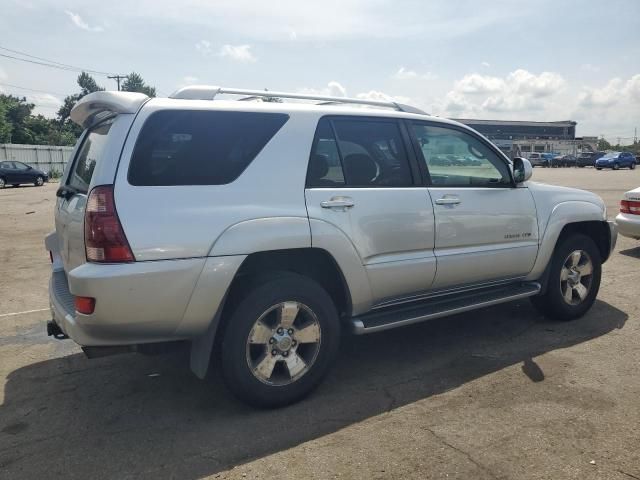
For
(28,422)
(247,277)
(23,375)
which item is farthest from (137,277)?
(23,375)

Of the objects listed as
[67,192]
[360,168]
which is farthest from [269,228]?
[67,192]

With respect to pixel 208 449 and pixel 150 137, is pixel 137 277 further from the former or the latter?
pixel 208 449

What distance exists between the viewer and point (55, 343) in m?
4.64

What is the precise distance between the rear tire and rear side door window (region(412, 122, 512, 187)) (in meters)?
0.96

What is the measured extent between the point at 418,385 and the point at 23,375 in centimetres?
290

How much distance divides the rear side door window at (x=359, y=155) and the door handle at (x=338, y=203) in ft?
0.38

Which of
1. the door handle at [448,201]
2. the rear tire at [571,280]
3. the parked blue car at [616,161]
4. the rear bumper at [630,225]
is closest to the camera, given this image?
the door handle at [448,201]

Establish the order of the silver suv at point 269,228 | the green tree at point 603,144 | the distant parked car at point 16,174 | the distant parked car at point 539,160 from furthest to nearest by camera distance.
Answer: the green tree at point 603,144, the distant parked car at point 539,160, the distant parked car at point 16,174, the silver suv at point 269,228

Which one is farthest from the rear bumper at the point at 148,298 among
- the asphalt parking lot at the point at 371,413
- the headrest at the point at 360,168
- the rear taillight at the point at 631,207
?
the rear taillight at the point at 631,207

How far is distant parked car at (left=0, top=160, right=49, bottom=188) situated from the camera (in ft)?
94.9

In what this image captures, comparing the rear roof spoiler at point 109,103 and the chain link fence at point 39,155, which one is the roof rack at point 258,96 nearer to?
the rear roof spoiler at point 109,103

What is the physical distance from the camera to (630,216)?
804cm

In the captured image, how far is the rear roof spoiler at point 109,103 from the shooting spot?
10.0ft

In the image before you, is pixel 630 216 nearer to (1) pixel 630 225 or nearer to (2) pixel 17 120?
(1) pixel 630 225
